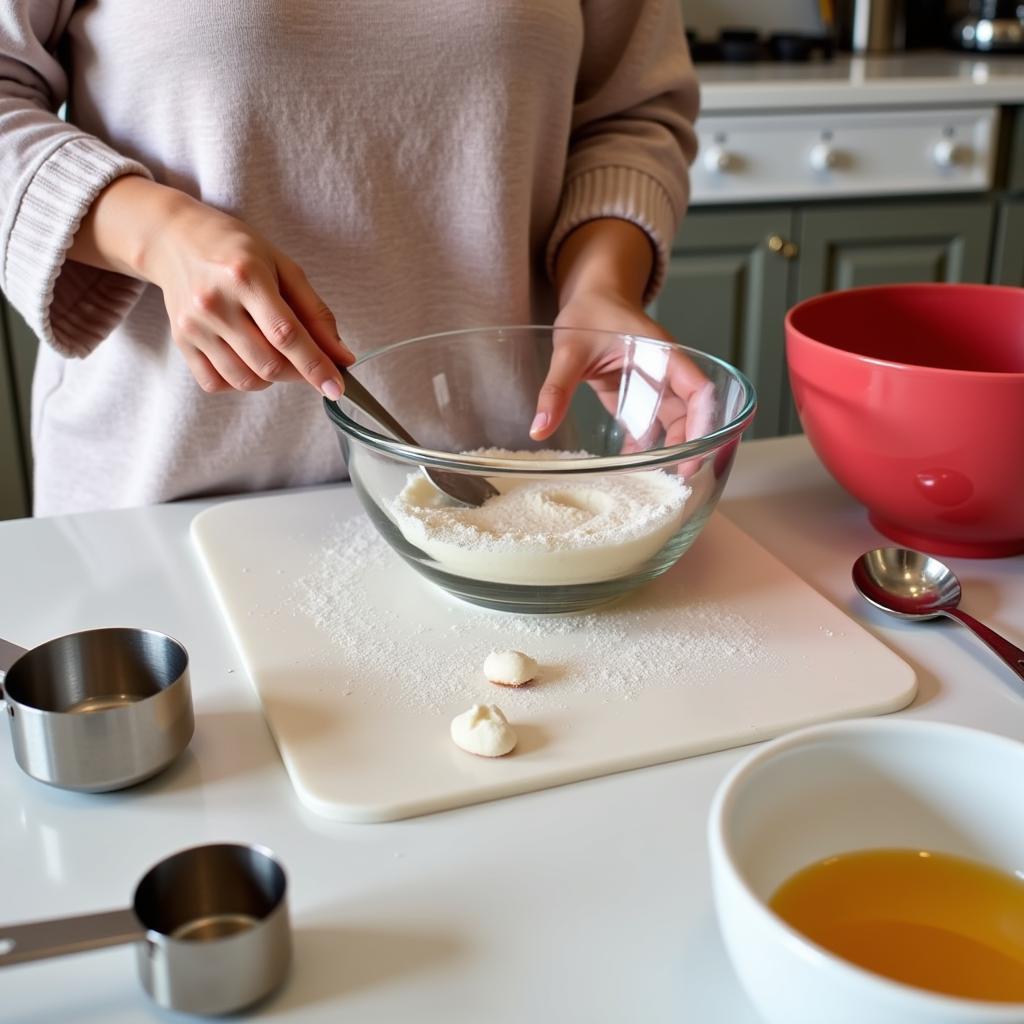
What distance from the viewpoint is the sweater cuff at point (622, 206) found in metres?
0.95

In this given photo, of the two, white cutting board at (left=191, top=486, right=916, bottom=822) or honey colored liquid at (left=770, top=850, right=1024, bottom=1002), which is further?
white cutting board at (left=191, top=486, right=916, bottom=822)

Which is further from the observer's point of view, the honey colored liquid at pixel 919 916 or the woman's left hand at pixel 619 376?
the woman's left hand at pixel 619 376

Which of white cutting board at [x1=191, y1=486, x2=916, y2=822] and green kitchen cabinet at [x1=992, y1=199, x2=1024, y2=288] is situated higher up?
white cutting board at [x1=191, y1=486, x2=916, y2=822]

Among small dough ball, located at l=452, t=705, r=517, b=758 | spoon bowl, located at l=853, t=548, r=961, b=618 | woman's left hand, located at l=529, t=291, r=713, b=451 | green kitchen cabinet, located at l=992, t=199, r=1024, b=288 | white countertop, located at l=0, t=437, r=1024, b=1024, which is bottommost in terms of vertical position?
green kitchen cabinet, located at l=992, t=199, r=1024, b=288

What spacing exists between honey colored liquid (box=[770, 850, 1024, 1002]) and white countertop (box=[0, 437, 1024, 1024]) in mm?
42

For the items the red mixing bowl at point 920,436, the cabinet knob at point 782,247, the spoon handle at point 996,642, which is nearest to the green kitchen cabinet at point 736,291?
the cabinet knob at point 782,247

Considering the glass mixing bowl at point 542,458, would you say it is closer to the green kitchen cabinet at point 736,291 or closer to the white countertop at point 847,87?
the white countertop at point 847,87

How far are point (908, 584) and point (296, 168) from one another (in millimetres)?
502

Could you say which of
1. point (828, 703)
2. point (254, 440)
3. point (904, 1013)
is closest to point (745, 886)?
point (904, 1013)

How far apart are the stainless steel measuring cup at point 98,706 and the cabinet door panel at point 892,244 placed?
5.47ft

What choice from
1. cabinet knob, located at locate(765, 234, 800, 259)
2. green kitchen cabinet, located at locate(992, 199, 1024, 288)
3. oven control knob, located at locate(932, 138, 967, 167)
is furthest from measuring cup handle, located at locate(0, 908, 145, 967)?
green kitchen cabinet, located at locate(992, 199, 1024, 288)

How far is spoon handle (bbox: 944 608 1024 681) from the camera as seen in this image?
60 cm

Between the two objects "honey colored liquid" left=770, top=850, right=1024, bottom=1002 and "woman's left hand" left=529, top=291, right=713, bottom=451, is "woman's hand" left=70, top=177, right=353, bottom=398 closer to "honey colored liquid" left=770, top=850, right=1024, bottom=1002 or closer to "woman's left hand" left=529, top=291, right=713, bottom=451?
"woman's left hand" left=529, top=291, right=713, bottom=451

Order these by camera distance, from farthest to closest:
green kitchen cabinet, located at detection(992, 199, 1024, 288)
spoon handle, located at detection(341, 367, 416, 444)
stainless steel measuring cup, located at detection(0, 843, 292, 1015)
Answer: green kitchen cabinet, located at detection(992, 199, 1024, 288) < spoon handle, located at detection(341, 367, 416, 444) < stainless steel measuring cup, located at detection(0, 843, 292, 1015)
